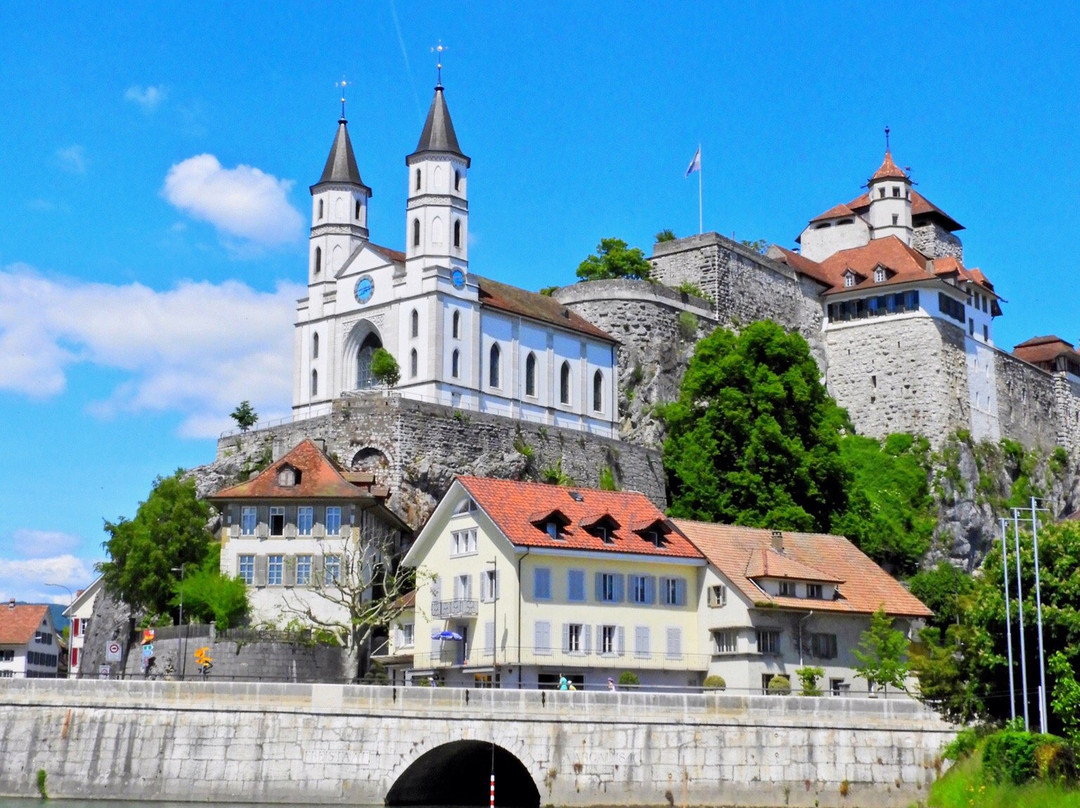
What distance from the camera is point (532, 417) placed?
81250 millimetres

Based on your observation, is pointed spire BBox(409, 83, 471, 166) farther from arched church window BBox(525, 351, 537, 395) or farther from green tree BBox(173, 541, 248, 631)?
green tree BBox(173, 541, 248, 631)

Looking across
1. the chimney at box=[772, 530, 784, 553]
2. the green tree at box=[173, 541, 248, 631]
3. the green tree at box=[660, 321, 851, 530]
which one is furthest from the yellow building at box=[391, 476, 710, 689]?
the green tree at box=[660, 321, 851, 530]

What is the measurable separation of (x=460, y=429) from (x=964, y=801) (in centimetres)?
3276

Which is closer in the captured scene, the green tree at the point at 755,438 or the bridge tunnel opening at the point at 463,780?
the bridge tunnel opening at the point at 463,780

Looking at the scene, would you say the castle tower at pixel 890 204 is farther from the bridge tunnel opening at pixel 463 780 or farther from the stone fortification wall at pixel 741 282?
the bridge tunnel opening at pixel 463 780

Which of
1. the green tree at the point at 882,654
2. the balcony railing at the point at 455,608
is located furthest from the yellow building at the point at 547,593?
the green tree at the point at 882,654

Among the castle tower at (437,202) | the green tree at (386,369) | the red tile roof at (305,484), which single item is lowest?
the red tile roof at (305,484)

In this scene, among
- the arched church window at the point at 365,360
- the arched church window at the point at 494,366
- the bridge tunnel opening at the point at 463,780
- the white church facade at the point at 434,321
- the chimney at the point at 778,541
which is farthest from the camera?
the arched church window at the point at 365,360

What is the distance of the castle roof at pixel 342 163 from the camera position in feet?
279

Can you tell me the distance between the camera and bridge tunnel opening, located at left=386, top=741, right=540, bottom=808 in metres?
46.5

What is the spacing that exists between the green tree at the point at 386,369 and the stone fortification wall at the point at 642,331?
549 inches

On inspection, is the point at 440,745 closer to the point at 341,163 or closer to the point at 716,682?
the point at 716,682

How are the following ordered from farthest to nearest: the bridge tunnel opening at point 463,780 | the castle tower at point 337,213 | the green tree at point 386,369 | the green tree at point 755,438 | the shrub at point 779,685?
1. the castle tower at point 337,213
2. the green tree at point 386,369
3. the green tree at point 755,438
4. the shrub at point 779,685
5. the bridge tunnel opening at point 463,780

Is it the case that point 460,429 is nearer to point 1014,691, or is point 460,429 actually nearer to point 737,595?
point 737,595
